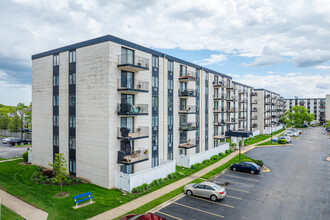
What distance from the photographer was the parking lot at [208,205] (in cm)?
1652

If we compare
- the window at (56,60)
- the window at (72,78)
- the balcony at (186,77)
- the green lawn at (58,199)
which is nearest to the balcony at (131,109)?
the window at (72,78)

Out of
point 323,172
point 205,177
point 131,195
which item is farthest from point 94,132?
point 323,172

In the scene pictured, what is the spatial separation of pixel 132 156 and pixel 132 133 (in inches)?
101

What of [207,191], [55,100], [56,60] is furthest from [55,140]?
[207,191]

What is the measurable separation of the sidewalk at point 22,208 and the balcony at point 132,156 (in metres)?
7.92

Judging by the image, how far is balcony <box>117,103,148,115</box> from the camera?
2211cm

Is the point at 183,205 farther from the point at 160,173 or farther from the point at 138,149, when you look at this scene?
the point at 138,149

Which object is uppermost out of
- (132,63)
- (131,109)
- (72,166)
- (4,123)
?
(132,63)

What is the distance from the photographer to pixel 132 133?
24594mm

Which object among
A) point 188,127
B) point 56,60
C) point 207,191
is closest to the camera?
point 207,191

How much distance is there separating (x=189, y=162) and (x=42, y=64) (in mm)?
23951

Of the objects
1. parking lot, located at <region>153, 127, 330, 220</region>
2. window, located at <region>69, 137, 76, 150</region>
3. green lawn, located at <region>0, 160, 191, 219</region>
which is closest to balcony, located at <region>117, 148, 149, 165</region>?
green lawn, located at <region>0, 160, 191, 219</region>

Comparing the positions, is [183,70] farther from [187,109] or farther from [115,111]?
[115,111]

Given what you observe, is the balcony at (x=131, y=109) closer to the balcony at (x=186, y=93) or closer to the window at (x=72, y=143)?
the window at (x=72, y=143)
